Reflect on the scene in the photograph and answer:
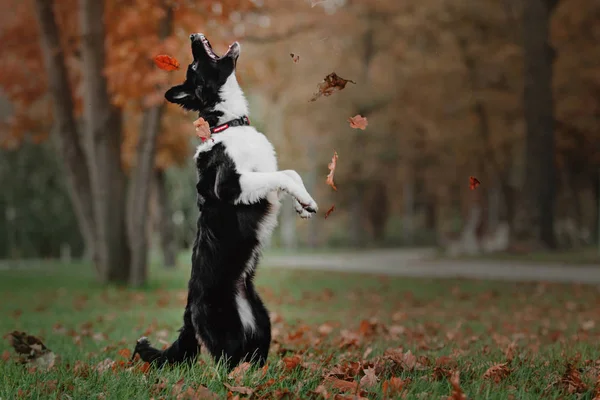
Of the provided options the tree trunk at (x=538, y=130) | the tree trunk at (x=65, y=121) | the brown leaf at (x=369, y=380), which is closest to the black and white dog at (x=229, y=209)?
the brown leaf at (x=369, y=380)

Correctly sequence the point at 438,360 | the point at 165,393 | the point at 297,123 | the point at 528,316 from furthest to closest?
the point at 297,123
the point at 528,316
the point at 438,360
the point at 165,393

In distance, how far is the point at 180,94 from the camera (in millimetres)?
4250

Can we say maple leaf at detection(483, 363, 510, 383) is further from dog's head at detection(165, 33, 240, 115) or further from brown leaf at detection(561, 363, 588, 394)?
dog's head at detection(165, 33, 240, 115)

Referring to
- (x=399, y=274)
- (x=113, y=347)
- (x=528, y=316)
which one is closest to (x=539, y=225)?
(x=399, y=274)

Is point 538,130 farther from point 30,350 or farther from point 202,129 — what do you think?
point 202,129

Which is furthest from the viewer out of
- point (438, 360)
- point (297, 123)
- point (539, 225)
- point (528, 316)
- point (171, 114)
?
point (297, 123)

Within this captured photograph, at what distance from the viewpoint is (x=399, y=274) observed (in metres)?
20.0

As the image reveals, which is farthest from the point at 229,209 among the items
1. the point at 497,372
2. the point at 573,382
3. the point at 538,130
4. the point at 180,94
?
the point at 538,130

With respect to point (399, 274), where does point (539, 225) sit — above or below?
above

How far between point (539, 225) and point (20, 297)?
50.4ft

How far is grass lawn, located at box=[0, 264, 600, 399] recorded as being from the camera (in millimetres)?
3896

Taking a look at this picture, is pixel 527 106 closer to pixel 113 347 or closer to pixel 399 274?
Result: pixel 399 274

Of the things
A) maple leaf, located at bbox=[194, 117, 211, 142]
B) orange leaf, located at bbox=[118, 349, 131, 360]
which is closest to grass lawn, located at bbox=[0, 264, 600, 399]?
orange leaf, located at bbox=[118, 349, 131, 360]

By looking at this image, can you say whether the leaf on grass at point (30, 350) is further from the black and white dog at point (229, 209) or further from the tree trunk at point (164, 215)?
the tree trunk at point (164, 215)
